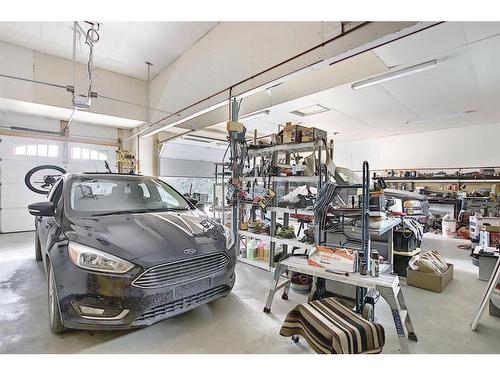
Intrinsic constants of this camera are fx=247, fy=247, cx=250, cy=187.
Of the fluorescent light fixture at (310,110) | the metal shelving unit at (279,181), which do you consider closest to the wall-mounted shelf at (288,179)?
the metal shelving unit at (279,181)

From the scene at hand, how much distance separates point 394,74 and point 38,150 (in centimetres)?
800

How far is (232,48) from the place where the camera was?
3916mm

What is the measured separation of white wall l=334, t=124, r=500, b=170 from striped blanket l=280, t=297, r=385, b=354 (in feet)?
24.1

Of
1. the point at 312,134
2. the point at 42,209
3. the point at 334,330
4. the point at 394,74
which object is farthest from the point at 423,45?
the point at 42,209

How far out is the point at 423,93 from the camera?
4594 mm

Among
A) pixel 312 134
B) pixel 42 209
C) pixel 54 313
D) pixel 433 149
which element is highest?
pixel 433 149

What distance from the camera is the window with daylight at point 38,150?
6.02 m

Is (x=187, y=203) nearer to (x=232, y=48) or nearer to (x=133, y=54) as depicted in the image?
(x=232, y=48)

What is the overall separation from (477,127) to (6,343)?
31.6ft

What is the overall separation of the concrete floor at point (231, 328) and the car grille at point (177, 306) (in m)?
0.21

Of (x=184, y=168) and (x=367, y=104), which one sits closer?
(x=367, y=104)

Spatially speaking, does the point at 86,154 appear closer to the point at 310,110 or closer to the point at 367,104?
the point at 310,110
